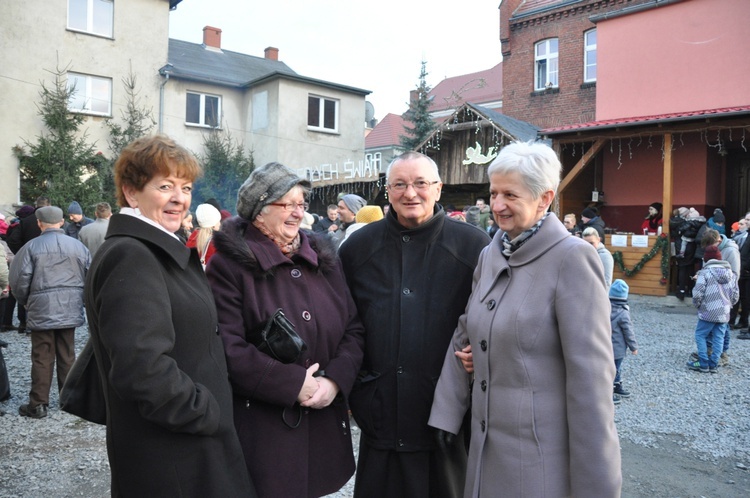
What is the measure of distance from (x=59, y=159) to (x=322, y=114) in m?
10.4

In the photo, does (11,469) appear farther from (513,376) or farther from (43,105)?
(43,105)

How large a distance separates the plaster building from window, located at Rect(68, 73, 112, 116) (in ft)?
0.11

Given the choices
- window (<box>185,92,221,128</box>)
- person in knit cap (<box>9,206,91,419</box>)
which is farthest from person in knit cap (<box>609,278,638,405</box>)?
window (<box>185,92,221,128</box>)

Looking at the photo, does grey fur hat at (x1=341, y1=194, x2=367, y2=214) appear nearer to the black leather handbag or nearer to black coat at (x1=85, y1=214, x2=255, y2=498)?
the black leather handbag

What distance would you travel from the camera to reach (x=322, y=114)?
24.3 m

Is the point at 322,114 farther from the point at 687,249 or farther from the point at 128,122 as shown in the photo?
the point at 687,249

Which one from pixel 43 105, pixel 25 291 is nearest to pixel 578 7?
pixel 43 105

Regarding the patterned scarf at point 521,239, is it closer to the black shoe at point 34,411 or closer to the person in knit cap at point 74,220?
the black shoe at point 34,411

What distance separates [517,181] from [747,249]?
9.57 m

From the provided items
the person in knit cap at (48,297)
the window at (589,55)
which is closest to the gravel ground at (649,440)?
the person in knit cap at (48,297)

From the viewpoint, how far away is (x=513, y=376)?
2160mm

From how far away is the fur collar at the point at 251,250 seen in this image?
8.04 ft

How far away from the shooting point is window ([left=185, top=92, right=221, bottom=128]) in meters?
22.5

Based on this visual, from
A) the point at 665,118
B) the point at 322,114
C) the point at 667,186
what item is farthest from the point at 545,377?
the point at 322,114
